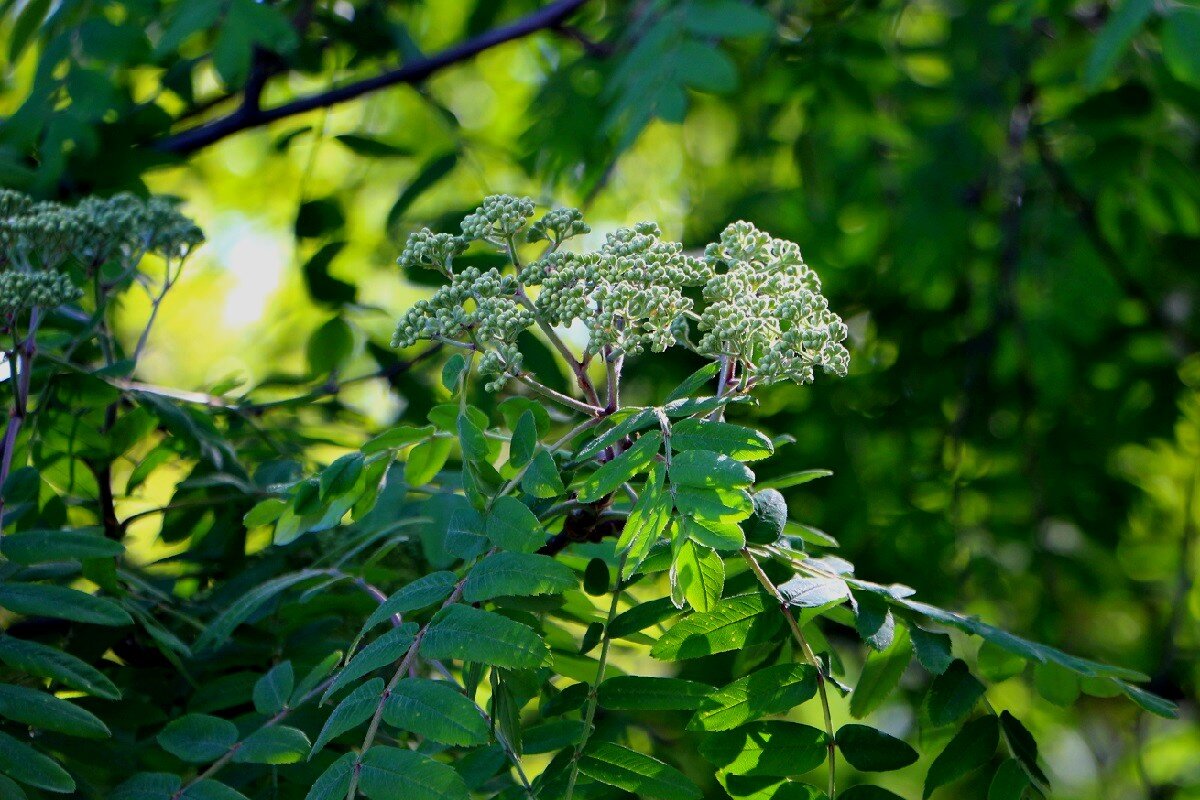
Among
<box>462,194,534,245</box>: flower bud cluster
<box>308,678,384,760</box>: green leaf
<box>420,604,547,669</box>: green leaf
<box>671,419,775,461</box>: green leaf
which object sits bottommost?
<box>308,678,384,760</box>: green leaf

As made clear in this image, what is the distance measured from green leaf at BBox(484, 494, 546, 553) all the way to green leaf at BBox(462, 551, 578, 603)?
12 millimetres

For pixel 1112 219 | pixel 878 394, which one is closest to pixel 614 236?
pixel 878 394

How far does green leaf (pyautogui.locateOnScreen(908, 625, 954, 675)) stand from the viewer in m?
1.29

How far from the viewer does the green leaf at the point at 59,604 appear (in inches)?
55.2

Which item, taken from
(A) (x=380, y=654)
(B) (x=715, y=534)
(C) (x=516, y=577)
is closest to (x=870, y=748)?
(B) (x=715, y=534)

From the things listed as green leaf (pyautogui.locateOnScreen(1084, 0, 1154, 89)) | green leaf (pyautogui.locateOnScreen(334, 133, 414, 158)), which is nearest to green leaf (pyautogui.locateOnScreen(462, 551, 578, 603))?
green leaf (pyautogui.locateOnScreen(1084, 0, 1154, 89))

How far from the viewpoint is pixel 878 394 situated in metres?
3.82

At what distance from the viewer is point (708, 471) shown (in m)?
1.20

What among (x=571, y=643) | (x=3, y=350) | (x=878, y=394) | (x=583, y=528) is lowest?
Result: (x=878, y=394)

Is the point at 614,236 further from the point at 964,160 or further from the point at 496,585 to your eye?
the point at 964,160

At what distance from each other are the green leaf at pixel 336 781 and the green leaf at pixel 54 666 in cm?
37

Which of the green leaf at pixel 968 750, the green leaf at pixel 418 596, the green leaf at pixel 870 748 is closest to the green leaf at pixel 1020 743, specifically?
the green leaf at pixel 968 750

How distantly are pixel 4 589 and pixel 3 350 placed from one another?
459 mm

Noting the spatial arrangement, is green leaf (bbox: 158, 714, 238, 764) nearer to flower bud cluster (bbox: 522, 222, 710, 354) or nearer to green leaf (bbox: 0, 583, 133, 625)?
green leaf (bbox: 0, 583, 133, 625)
